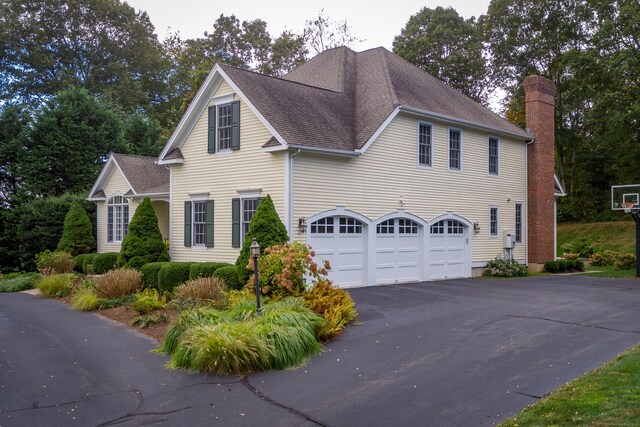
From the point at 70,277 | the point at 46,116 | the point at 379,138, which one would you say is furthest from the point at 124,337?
the point at 46,116

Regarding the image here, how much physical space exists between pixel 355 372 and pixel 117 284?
9.29 meters

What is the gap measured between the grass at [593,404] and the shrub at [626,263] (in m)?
19.1

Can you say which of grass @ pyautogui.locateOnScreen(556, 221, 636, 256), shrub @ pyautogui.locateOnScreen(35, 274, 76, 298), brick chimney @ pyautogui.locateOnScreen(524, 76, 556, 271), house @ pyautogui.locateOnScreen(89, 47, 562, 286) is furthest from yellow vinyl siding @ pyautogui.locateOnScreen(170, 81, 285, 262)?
grass @ pyautogui.locateOnScreen(556, 221, 636, 256)

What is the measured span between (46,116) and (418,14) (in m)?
25.0

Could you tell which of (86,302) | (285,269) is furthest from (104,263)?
(285,269)

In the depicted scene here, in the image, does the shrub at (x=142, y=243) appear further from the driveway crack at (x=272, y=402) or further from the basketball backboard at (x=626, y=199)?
the basketball backboard at (x=626, y=199)

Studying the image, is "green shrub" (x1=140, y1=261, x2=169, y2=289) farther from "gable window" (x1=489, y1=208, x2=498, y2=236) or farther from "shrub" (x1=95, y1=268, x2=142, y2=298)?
"gable window" (x1=489, y1=208, x2=498, y2=236)

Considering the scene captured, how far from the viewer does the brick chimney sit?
23375 millimetres

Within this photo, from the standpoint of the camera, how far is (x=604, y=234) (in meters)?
33.5

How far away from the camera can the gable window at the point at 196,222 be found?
17750 millimetres

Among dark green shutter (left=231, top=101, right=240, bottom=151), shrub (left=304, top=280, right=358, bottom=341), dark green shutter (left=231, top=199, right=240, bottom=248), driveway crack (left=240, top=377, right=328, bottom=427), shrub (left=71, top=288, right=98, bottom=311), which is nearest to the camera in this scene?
driveway crack (left=240, top=377, right=328, bottom=427)

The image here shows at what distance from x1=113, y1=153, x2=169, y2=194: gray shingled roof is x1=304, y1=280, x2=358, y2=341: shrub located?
1222 centimetres

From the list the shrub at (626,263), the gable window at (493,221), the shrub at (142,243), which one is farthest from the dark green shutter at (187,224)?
the shrub at (626,263)

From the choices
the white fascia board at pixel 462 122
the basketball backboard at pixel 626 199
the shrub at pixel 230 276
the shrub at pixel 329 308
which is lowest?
the shrub at pixel 329 308
